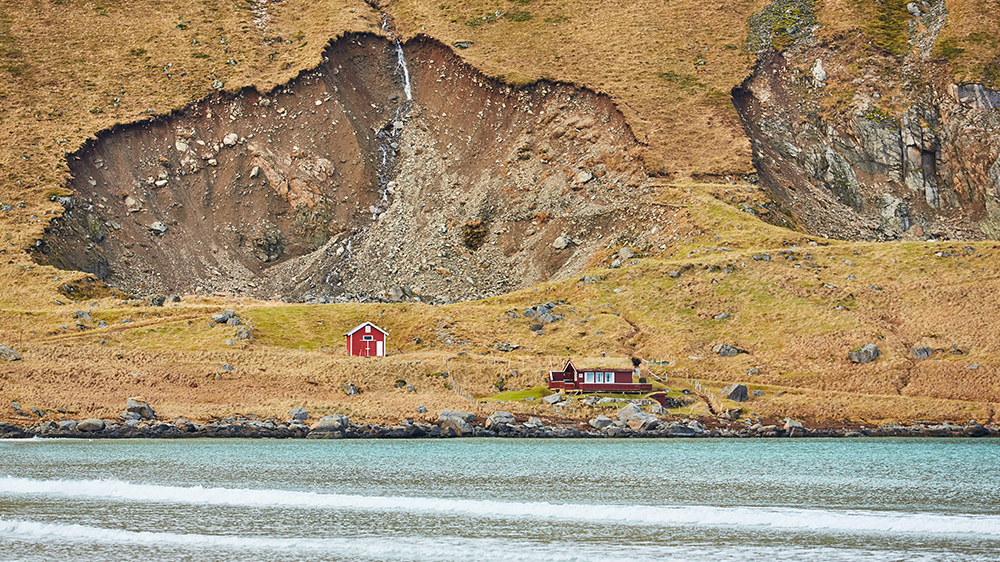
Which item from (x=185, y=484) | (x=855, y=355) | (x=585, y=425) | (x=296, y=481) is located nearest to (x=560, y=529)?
(x=296, y=481)

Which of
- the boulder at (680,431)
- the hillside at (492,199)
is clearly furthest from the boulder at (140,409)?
the boulder at (680,431)

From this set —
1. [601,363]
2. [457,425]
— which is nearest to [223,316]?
[457,425]

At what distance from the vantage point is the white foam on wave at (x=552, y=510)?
26562 millimetres

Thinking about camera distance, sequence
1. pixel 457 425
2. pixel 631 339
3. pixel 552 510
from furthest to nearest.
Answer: pixel 631 339, pixel 457 425, pixel 552 510

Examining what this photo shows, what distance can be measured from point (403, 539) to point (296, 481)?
11.0 meters

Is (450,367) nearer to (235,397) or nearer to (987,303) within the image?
(235,397)

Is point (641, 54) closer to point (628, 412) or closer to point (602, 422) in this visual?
point (628, 412)

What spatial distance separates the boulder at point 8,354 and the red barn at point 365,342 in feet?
65.0

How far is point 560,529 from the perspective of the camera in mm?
26422

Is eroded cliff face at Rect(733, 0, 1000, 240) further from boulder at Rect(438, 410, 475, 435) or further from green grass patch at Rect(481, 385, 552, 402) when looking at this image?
boulder at Rect(438, 410, 475, 435)

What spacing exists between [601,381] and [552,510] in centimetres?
2802

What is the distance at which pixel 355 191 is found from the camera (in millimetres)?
92500

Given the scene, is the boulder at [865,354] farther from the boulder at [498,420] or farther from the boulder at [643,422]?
the boulder at [498,420]

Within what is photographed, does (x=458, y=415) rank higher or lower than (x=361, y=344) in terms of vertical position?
lower
